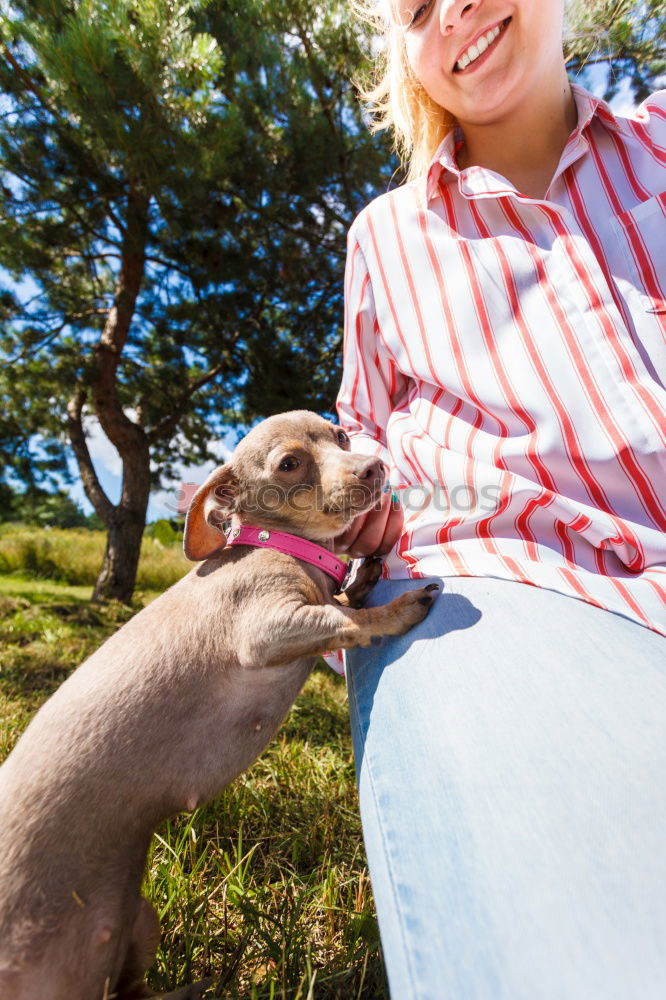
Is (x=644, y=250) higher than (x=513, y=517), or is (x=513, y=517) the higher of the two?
(x=644, y=250)

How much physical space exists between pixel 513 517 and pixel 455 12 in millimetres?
1291

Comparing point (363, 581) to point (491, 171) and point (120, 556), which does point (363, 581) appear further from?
point (120, 556)

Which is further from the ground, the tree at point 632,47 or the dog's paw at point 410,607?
the tree at point 632,47

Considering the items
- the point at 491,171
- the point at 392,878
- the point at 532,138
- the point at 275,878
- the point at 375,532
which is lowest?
the point at 275,878

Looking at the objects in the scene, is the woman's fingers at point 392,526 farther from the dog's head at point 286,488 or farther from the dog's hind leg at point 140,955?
the dog's hind leg at point 140,955

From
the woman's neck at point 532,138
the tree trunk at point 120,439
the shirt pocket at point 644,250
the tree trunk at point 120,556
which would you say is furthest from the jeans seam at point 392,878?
the tree trunk at point 120,556

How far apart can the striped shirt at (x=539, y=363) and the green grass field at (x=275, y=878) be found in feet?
3.29

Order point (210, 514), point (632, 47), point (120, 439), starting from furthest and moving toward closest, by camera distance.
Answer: point (120, 439) → point (632, 47) → point (210, 514)

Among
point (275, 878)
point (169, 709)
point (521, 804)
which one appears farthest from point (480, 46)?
point (275, 878)

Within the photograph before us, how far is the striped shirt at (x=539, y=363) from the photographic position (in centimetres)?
126

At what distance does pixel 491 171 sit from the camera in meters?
1.56

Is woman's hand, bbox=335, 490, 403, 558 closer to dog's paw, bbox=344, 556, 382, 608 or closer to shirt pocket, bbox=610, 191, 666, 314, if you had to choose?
dog's paw, bbox=344, 556, 382, 608

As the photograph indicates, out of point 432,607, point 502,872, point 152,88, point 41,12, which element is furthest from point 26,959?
point 41,12

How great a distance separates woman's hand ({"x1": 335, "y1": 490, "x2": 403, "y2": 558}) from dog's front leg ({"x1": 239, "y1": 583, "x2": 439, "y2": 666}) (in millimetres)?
362
